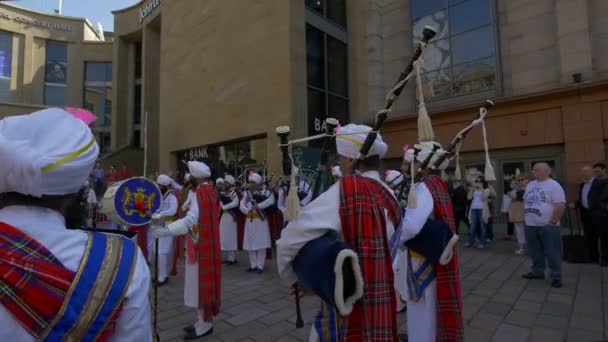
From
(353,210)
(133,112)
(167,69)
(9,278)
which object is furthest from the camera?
(133,112)

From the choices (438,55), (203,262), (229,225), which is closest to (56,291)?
(203,262)

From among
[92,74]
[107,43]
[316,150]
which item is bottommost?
[316,150]

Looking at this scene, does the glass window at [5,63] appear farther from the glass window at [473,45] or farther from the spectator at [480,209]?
the spectator at [480,209]

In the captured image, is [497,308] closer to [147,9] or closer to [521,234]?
[521,234]

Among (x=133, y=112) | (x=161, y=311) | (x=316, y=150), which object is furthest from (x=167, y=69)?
(x=161, y=311)

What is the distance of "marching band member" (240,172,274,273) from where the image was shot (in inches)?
284

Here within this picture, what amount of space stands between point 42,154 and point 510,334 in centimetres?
440

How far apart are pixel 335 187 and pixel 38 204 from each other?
4.39ft

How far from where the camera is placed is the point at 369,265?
71.4 inches

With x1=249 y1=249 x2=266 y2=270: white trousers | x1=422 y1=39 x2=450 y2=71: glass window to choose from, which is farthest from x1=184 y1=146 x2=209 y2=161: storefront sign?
x1=422 y1=39 x2=450 y2=71: glass window

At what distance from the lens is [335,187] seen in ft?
6.43

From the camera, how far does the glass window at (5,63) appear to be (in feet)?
83.5

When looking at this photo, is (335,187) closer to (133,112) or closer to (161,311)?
(161,311)

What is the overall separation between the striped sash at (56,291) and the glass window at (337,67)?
14.1m
